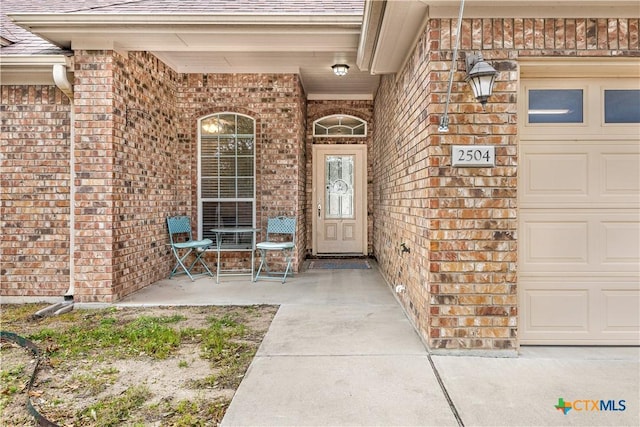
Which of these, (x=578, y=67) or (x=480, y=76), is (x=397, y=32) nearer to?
(x=480, y=76)

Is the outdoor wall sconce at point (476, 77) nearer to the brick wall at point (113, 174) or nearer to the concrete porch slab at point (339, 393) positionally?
the concrete porch slab at point (339, 393)

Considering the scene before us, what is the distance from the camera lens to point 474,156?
254 centimetres

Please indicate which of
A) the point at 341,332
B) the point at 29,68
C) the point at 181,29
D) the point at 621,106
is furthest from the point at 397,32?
the point at 29,68

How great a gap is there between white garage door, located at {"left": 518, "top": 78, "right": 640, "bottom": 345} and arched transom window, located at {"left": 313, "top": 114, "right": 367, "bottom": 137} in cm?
457

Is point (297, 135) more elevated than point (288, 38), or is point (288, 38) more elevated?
point (288, 38)

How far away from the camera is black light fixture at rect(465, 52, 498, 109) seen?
2346mm

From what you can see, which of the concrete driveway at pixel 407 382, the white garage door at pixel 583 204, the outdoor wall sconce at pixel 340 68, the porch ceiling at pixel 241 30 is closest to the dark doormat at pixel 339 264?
the concrete driveway at pixel 407 382

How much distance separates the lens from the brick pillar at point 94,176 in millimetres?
3826

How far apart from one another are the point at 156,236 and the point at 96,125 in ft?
5.21

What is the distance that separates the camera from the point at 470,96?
8.38ft

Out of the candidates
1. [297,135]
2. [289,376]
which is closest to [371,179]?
[297,135]

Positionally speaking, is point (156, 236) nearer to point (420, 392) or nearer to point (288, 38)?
point (288, 38)

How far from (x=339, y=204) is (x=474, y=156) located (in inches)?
187

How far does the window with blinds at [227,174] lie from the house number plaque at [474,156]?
11.8 feet
